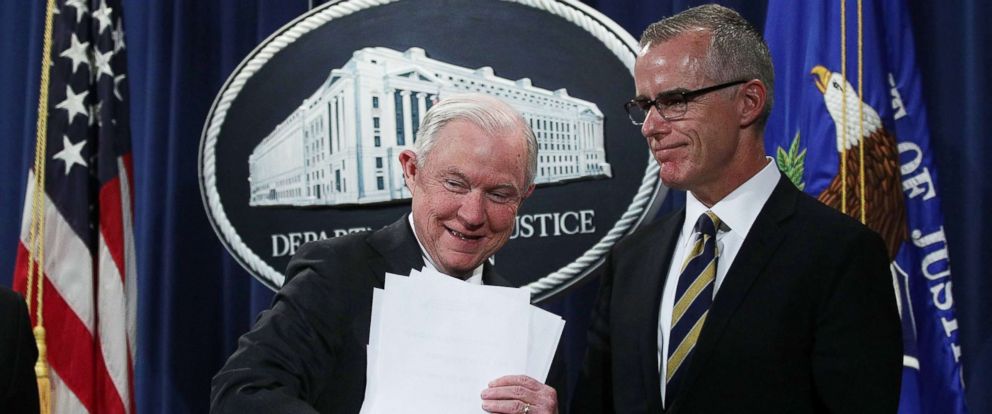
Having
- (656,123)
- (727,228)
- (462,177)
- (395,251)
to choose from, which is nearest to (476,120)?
(462,177)

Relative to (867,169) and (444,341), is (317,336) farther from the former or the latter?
(867,169)

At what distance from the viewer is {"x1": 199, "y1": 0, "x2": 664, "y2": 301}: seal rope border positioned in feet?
8.36

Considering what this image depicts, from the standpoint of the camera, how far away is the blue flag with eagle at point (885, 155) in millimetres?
2428

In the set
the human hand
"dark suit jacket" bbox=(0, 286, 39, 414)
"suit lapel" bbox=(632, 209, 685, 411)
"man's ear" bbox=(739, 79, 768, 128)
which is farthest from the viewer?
"dark suit jacket" bbox=(0, 286, 39, 414)

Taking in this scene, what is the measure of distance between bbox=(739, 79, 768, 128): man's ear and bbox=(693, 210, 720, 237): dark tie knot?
0.17 meters

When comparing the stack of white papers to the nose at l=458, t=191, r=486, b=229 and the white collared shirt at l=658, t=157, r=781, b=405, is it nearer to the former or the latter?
the nose at l=458, t=191, r=486, b=229

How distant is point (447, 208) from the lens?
1521 millimetres

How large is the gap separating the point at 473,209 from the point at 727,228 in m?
0.43

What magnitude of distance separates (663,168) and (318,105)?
1381 mm

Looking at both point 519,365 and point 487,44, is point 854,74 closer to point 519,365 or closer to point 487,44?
point 487,44

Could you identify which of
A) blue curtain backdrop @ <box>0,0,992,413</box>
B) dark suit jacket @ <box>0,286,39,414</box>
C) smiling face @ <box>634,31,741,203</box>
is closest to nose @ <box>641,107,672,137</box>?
smiling face @ <box>634,31,741,203</box>

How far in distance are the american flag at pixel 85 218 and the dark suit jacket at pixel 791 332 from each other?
2.04 meters

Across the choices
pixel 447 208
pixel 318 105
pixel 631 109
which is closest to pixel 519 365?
pixel 447 208

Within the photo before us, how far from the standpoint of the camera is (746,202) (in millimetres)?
1656
